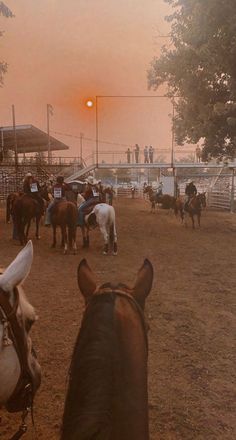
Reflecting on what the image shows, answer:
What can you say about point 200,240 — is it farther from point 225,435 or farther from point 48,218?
point 225,435

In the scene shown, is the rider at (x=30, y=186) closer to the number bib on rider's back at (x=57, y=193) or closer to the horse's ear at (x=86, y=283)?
the number bib on rider's back at (x=57, y=193)

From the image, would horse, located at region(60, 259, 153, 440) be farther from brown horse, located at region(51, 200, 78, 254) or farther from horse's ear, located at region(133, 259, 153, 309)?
brown horse, located at region(51, 200, 78, 254)

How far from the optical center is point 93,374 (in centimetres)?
155

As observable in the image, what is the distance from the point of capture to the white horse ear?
1.68m

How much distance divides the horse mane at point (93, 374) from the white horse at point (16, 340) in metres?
0.33

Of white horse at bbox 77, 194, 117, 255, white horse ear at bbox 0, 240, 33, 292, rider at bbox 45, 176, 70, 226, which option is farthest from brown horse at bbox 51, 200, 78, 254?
white horse ear at bbox 0, 240, 33, 292

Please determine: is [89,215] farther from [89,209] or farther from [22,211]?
[22,211]

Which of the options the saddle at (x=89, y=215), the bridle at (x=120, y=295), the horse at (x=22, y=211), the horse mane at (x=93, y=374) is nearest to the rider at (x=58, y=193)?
the horse at (x=22, y=211)

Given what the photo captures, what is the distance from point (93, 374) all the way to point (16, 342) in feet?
1.55

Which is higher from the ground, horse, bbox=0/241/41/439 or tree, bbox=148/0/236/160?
tree, bbox=148/0/236/160

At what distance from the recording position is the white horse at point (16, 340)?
1700 millimetres

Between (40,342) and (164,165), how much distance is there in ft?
92.2

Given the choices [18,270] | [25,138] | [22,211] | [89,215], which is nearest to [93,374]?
[18,270]

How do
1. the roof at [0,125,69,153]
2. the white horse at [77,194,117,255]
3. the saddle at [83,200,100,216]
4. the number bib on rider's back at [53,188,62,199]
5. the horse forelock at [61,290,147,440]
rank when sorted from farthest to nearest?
the roof at [0,125,69,153]
the saddle at [83,200,100,216]
the number bib on rider's back at [53,188,62,199]
the white horse at [77,194,117,255]
the horse forelock at [61,290,147,440]
